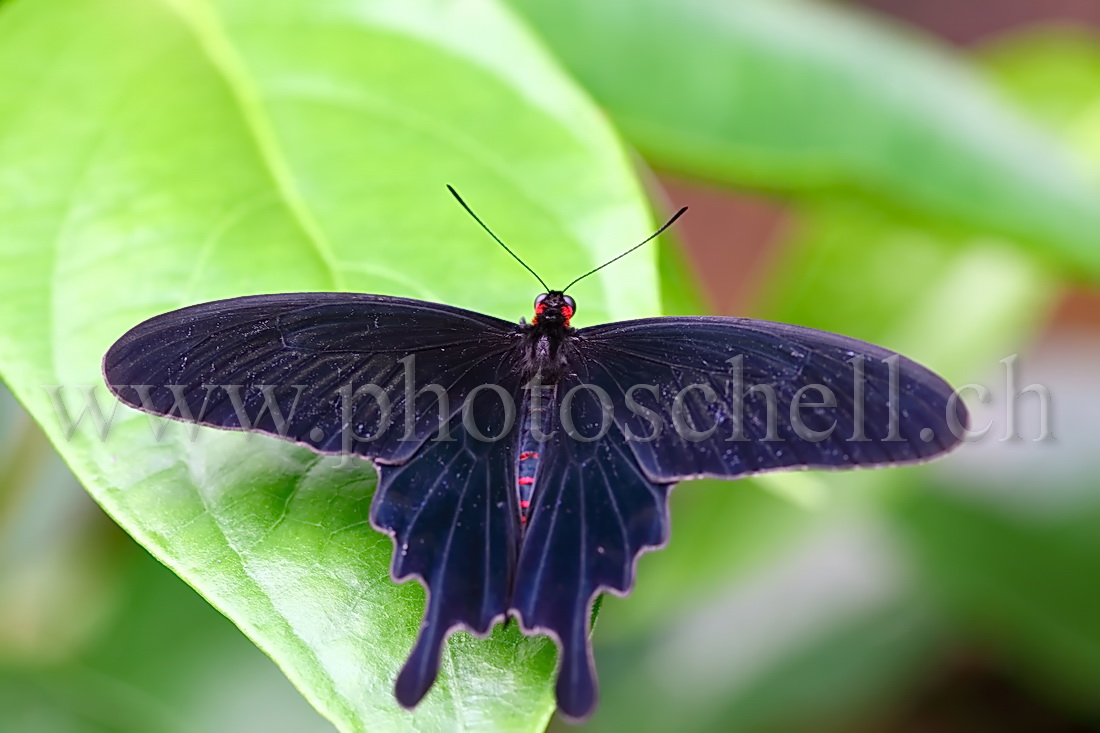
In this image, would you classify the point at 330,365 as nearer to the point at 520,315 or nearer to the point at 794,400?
the point at 520,315

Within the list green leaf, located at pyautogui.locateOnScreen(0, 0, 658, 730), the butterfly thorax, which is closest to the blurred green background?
green leaf, located at pyautogui.locateOnScreen(0, 0, 658, 730)

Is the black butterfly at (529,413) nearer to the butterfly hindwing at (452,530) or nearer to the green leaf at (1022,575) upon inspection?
the butterfly hindwing at (452,530)

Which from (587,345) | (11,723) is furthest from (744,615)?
(11,723)

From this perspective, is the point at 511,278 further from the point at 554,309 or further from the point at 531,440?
the point at 531,440

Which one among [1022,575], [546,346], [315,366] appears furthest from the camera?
[1022,575]

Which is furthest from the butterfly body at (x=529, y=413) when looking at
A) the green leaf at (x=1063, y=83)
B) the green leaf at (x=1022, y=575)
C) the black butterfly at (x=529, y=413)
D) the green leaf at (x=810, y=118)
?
the green leaf at (x=1022, y=575)

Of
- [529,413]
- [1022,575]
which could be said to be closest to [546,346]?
[529,413]

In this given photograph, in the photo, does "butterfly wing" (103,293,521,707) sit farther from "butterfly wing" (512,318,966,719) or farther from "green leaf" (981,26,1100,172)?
"green leaf" (981,26,1100,172)

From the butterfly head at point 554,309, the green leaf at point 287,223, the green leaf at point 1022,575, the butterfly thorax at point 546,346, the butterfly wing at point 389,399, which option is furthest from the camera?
the green leaf at point 1022,575
